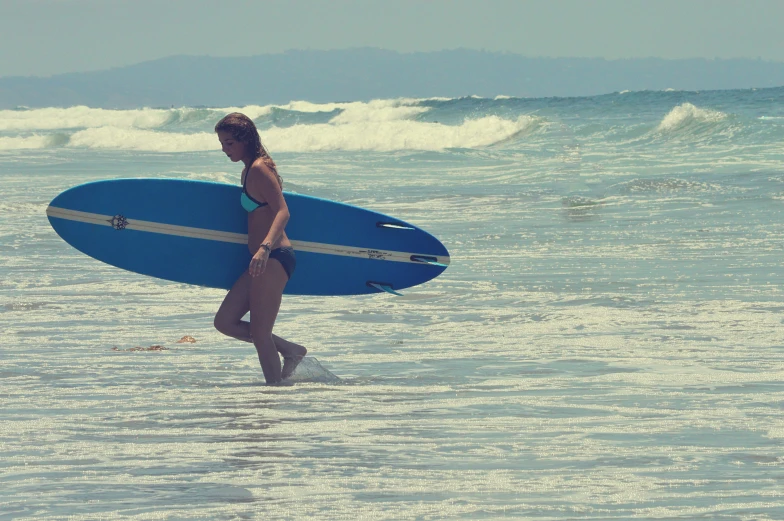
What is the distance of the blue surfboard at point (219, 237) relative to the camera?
5.68 meters

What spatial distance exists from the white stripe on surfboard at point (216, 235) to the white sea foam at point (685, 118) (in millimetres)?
23773

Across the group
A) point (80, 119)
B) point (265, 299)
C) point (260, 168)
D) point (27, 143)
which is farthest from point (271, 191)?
point (80, 119)

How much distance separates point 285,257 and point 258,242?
0.17 metres

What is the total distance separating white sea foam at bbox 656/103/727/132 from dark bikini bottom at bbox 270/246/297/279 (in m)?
24.7

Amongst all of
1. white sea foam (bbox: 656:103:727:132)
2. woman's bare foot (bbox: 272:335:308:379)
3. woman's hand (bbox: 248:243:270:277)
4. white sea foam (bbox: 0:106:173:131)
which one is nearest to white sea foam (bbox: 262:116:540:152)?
white sea foam (bbox: 656:103:727:132)

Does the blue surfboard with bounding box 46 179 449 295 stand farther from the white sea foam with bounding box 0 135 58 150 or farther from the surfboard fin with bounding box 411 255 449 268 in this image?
the white sea foam with bounding box 0 135 58 150

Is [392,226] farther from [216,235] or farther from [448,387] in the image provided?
[448,387]

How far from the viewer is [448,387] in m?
5.27

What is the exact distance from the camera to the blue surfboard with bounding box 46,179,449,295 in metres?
5.68

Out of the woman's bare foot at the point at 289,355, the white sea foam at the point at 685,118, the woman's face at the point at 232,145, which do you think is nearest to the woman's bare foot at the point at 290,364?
the woman's bare foot at the point at 289,355

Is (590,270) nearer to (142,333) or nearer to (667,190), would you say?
(142,333)

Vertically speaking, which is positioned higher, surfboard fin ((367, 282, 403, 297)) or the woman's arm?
the woman's arm

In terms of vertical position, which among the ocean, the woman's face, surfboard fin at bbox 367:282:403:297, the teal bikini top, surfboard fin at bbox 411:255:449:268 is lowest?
the ocean

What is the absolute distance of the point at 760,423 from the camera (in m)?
4.48
